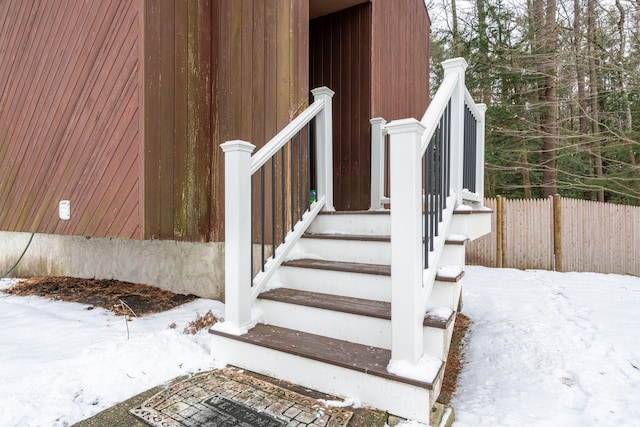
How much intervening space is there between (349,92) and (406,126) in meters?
2.56

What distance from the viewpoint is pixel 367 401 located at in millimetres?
1633

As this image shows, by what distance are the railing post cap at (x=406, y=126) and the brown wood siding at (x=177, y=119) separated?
78.0 inches

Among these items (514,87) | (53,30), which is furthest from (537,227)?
(53,30)

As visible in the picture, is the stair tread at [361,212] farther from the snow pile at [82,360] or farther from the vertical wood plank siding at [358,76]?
the snow pile at [82,360]

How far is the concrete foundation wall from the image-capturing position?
3445mm

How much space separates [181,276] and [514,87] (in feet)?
29.9

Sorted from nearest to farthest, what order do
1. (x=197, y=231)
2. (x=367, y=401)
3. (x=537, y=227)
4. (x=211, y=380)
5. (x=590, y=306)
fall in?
(x=367, y=401) < (x=211, y=380) < (x=197, y=231) < (x=590, y=306) < (x=537, y=227)

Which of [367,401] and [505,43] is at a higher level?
[505,43]

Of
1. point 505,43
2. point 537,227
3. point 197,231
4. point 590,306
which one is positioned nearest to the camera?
point 197,231

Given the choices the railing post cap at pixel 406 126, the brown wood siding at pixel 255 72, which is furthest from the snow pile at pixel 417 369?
the brown wood siding at pixel 255 72

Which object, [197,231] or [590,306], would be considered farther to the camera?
[590,306]

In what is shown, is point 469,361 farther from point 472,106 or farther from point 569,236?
point 569,236

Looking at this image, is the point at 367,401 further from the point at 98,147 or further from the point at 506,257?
the point at 506,257

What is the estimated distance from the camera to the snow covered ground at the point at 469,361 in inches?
66.7
